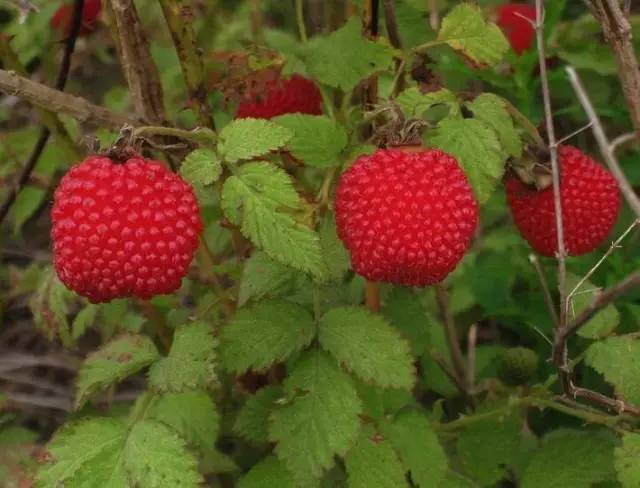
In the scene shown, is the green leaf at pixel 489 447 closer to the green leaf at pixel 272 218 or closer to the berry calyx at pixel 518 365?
the berry calyx at pixel 518 365

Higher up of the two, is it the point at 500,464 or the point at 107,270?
the point at 107,270

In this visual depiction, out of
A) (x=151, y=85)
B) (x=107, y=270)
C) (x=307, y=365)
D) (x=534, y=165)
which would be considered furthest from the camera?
(x=151, y=85)

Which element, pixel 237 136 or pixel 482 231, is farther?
pixel 482 231

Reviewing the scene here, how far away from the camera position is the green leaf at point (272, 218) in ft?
4.56

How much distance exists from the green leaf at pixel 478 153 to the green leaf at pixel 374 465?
48 centimetres

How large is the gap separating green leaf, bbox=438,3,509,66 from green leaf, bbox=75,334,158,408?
78 cm

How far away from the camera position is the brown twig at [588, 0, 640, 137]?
159 cm

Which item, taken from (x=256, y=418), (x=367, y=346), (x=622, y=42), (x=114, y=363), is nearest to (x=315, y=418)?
(x=367, y=346)

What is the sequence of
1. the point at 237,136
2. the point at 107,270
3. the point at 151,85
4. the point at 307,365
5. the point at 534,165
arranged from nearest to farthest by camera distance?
the point at 107,270 → the point at 237,136 → the point at 307,365 → the point at 534,165 → the point at 151,85

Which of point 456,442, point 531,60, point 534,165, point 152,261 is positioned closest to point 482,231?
point 531,60

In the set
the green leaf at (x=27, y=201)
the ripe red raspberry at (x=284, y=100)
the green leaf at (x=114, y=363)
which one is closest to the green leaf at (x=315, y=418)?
the green leaf at (x=114, y=363)

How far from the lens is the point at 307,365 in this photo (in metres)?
1.55

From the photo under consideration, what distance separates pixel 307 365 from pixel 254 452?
646 millimetres

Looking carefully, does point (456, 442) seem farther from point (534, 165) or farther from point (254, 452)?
point (534, 165)
